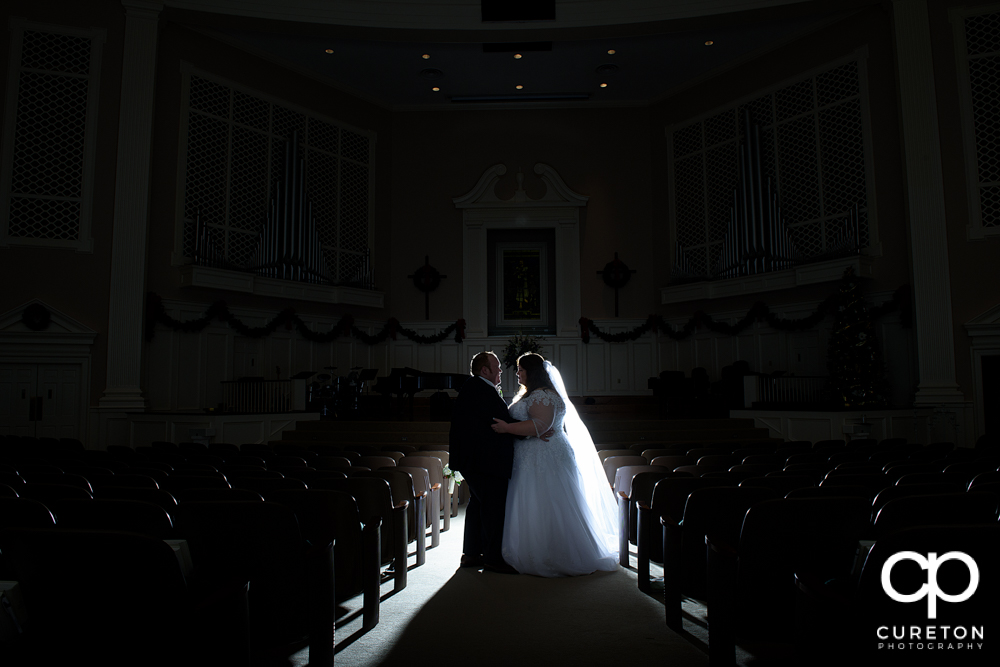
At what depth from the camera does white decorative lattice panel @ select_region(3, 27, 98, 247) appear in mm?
11062

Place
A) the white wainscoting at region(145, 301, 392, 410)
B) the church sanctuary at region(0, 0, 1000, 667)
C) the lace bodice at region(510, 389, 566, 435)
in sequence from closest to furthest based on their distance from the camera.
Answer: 1. the church sanctuary at region(0, 0, 1000, 667)
2. the lace bodice at region(510, 389, 566, 435)
3. the white wainscoting at region(145, 301, 392, 410)

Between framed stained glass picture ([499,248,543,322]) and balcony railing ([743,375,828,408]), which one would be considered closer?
balcony railing ([743,375,828,408])

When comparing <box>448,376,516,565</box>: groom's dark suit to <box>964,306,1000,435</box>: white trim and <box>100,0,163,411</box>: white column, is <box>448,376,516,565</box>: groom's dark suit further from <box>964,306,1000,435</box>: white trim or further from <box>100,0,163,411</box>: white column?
<box>964,306,1000,435</box>: white trim

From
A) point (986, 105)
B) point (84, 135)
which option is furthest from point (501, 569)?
point (986, 105)

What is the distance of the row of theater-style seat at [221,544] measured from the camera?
2020mm

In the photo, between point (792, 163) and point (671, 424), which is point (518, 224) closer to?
point (792, 163)

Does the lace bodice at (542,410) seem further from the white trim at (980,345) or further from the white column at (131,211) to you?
the white trim at (980,345)

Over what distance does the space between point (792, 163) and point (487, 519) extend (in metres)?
11.6

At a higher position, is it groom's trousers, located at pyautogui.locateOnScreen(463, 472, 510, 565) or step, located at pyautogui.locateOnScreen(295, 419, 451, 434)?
step, located at pyautogui.locateOnScreen(295, 419, 451, 434)

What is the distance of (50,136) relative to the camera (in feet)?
37.0

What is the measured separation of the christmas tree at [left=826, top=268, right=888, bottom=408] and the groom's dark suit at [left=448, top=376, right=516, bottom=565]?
8387 millimetres

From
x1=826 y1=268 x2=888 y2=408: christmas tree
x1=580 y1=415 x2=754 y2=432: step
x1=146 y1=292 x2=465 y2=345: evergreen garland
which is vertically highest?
x1=146 y1=292 x2=465 y2=345: evergreen garland

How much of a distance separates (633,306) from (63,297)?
445 inches

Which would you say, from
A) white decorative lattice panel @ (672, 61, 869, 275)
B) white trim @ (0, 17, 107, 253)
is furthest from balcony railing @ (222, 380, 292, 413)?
white decorative lattice panel @ (672, 61, 869, 275)
